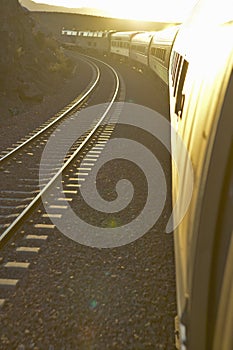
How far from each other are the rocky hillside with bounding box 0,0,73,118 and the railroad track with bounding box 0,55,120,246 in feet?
14.6

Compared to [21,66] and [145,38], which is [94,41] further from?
[21,66]

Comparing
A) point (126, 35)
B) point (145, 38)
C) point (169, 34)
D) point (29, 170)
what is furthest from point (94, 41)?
point (29, 170)

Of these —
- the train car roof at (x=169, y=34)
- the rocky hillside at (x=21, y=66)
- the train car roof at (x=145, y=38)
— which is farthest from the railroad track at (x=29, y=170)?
the train car roof at (x=145, y=38)

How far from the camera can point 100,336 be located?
5.00 metres

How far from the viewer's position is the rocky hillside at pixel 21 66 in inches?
822

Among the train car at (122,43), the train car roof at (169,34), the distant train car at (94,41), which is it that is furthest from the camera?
the distant train car at (94,41)

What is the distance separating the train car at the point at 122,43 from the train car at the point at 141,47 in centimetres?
217

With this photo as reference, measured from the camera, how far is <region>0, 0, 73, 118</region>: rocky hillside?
68.5 ft

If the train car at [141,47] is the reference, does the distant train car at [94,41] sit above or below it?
below

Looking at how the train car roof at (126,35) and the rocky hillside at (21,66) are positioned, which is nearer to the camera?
the rocky hillside at (21,66)

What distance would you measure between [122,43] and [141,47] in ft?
49.7

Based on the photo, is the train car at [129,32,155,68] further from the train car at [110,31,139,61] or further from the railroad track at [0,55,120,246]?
the railroad track at [0,55,120,246]

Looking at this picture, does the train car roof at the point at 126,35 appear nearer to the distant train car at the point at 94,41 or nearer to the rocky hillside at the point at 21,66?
the distant train car at the point at 94,41

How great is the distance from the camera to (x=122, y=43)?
157ft
